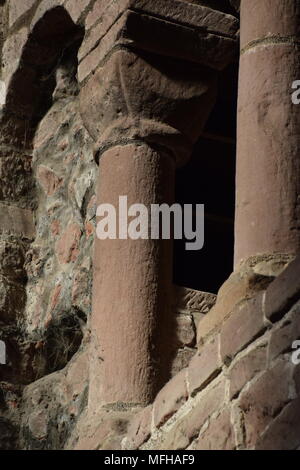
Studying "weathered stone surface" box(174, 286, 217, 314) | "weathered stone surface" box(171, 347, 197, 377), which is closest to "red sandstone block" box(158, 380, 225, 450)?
"weathered stone surface" box(171, 347, 197, 377)

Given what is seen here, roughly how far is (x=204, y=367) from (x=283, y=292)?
50cm

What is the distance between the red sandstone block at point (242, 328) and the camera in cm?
493

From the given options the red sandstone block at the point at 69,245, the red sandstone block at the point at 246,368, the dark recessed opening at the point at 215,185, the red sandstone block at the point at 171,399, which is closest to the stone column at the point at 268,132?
the red sandstone block at the point at 171,399

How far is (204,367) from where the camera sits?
520 centimetres

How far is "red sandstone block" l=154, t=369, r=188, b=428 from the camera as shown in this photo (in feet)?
17.4

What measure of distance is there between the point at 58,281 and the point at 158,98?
0.98 m

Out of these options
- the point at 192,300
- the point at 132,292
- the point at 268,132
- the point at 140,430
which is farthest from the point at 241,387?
the point at 192,300

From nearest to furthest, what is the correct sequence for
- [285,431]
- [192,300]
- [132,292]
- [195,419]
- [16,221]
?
[285,431]
[195,419]
[132,292]
[192,300]
[16,221]

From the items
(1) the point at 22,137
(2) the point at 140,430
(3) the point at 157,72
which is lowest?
(2) the point at 140,430

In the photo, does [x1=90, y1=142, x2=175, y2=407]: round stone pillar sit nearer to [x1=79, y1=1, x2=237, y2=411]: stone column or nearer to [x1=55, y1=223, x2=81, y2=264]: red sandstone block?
[x1=79, y1=1, x2=237, y2=411]: stone column

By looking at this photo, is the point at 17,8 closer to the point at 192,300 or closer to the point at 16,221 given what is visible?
the point at 16,221

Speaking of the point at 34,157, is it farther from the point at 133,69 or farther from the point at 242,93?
the point at 242,93

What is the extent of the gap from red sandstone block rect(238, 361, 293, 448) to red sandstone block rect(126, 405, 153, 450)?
2.22 ft

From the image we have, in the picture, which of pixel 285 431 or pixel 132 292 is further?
pixel 132 292
